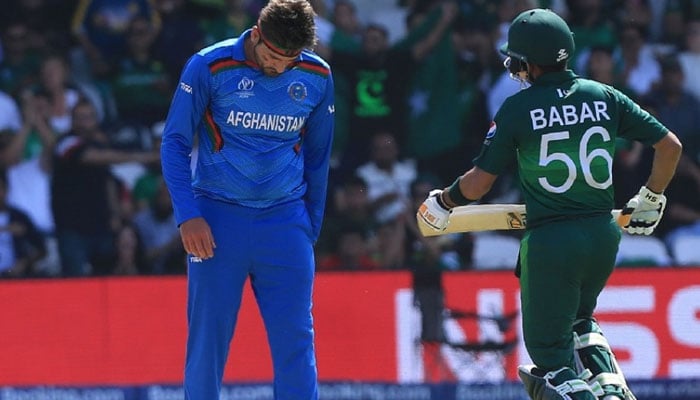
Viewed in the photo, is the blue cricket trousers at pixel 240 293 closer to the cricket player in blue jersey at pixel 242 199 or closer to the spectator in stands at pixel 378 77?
the cricket player in blue jersey at pixel 242 199

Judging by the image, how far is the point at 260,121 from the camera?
18.8 feet

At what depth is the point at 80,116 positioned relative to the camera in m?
9.99

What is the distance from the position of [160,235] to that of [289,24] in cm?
471

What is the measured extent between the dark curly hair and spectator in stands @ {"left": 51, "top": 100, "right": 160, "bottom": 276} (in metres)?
4.55

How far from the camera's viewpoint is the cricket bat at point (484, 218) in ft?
20.1

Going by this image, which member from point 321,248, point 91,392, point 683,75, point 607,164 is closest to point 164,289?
point 91,392

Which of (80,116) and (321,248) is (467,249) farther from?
(80,116)

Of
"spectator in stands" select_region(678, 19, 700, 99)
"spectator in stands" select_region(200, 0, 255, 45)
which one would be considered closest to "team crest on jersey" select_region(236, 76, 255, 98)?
"spectator in stands" select_region(200, 0, 255, 45)

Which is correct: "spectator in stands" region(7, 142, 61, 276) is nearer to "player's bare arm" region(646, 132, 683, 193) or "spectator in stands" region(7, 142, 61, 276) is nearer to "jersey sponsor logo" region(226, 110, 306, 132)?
"jersey sponsor logo" region(226, 110, 306, 132)

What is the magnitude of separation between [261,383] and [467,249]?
2.09 meters

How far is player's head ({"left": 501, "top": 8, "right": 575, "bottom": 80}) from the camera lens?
5684 millimetres

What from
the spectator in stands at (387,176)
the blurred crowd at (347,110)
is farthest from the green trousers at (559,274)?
the spectator in stands at (387,176)

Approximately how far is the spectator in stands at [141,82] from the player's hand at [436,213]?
473 cm

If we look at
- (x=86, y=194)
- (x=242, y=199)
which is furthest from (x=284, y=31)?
(x=86, y=194)
